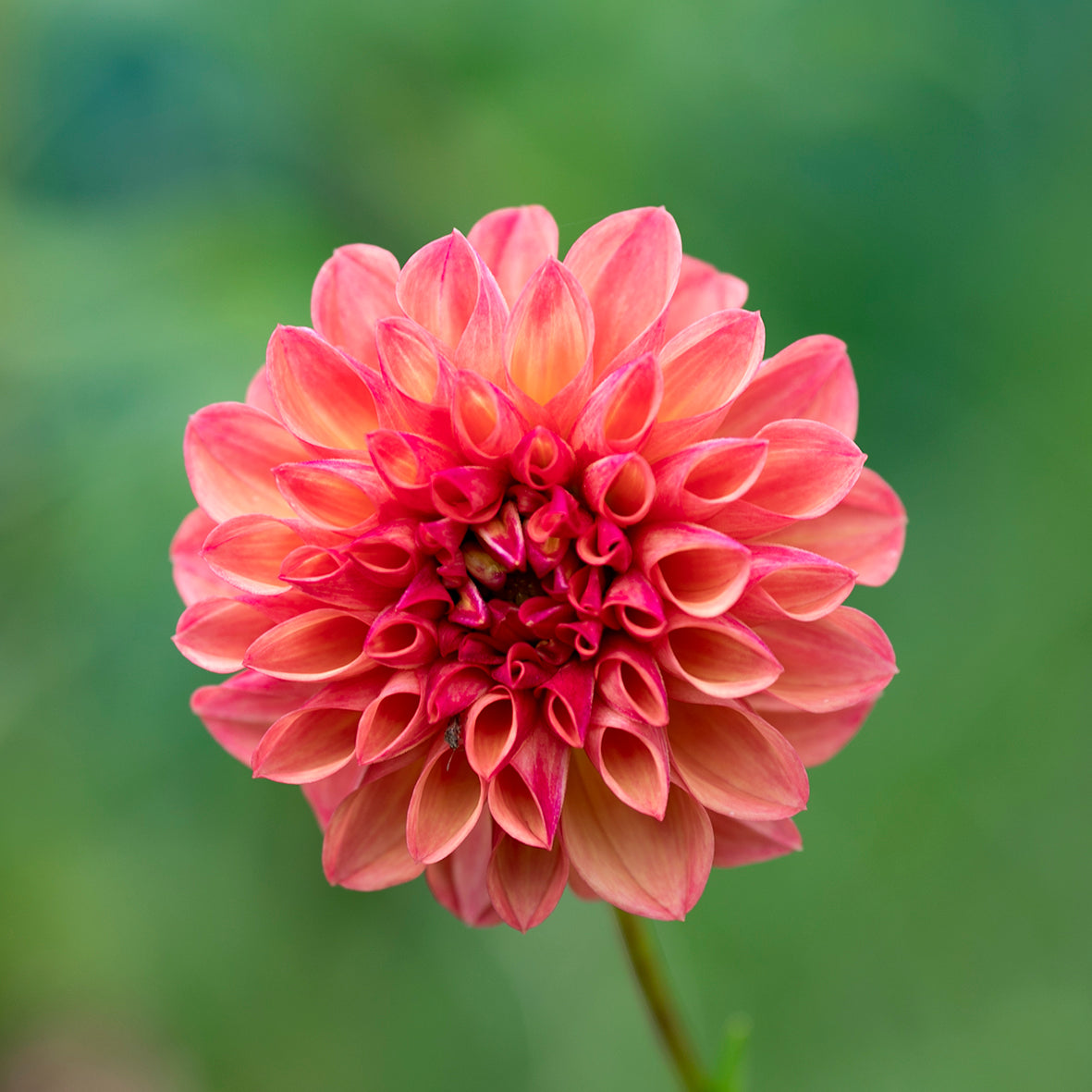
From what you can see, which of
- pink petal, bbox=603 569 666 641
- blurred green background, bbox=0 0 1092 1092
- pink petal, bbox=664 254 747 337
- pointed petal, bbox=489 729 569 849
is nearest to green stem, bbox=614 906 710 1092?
pointed petal, bbox=489 729 569 849

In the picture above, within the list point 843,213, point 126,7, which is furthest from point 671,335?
point 126,7

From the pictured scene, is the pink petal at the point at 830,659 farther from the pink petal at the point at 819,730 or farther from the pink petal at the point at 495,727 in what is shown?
the pink petal at the point at 495,727

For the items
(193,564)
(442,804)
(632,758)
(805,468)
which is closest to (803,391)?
(805,468)

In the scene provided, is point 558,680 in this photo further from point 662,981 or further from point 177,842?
point 177,842

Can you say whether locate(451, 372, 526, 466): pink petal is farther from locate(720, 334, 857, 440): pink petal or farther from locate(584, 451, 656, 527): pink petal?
locate(720, 334, 857, 440): pink petal

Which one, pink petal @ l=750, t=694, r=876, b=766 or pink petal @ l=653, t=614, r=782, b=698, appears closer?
pink petal @ l=653, t=614, r=782, b=698
